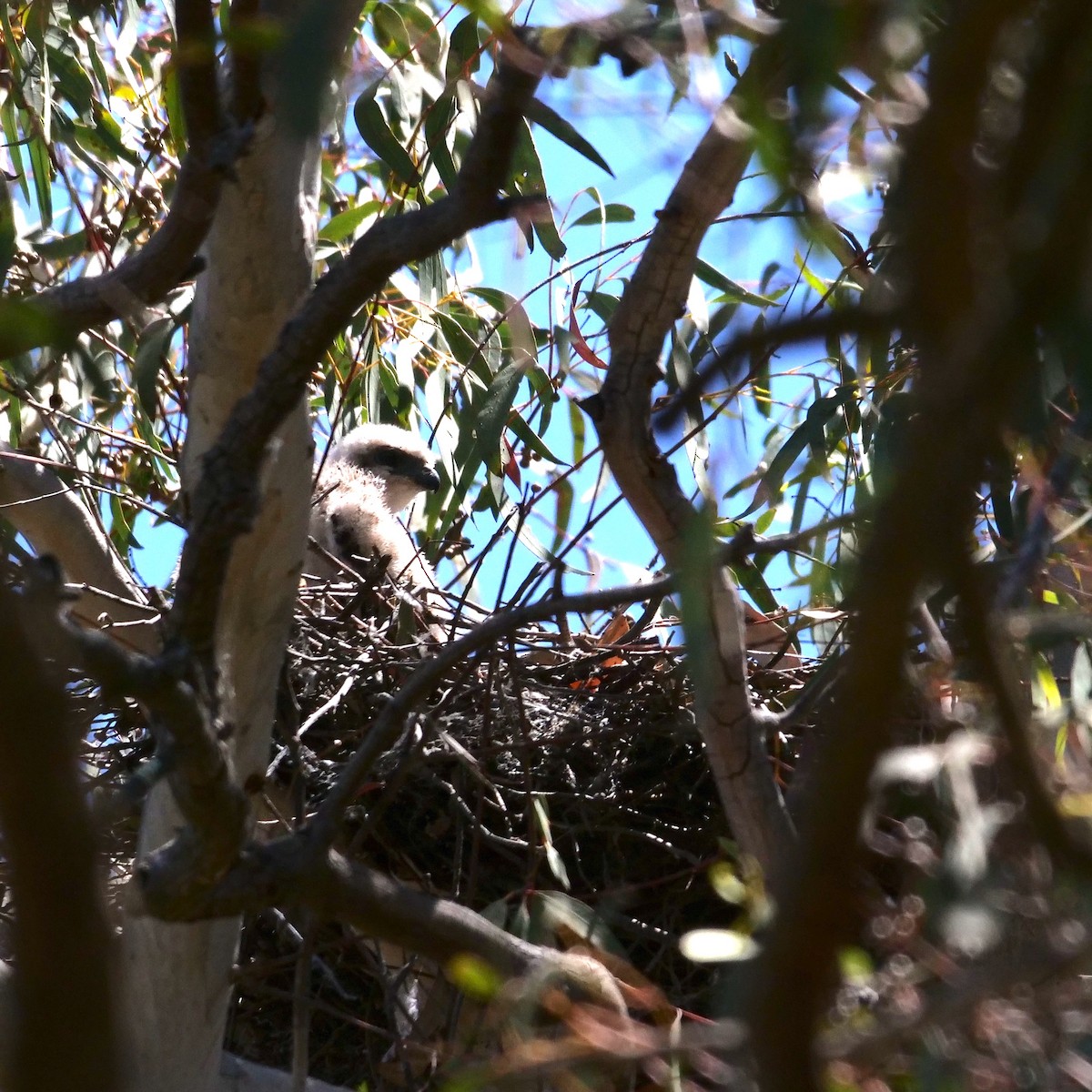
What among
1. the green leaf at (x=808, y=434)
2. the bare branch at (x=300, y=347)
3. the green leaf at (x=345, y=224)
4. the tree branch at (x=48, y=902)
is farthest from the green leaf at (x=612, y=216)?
Answer: the tree branch at (x=48, y=902)

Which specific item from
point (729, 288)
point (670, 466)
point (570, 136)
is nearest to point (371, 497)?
point (729, 288)

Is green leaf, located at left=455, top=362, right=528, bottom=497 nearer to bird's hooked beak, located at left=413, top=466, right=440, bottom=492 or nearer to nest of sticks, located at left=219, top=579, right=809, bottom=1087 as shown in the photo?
nest of sticks, located at left=219, top=579, right=809, bottom=1087

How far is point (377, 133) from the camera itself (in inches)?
108

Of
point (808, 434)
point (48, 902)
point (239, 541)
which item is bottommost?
point (48, 902)

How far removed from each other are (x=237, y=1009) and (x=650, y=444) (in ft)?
6.86

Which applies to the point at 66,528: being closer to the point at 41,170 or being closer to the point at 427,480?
the point at 41,170

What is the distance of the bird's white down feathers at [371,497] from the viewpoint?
391 cm

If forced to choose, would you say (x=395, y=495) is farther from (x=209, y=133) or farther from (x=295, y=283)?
(x=209, y=133)

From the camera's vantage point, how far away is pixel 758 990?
783mm

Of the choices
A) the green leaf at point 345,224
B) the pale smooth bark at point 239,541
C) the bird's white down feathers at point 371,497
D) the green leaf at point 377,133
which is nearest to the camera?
the pale smooth bark at point 239,541

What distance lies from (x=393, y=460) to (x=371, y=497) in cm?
21

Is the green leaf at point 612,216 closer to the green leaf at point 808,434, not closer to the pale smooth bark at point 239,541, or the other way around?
the green leaf at point 808,434

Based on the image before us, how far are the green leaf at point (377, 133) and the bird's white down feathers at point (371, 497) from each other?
1184 millimetres

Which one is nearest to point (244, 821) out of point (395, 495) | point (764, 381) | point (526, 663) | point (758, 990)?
point (758, 990)
